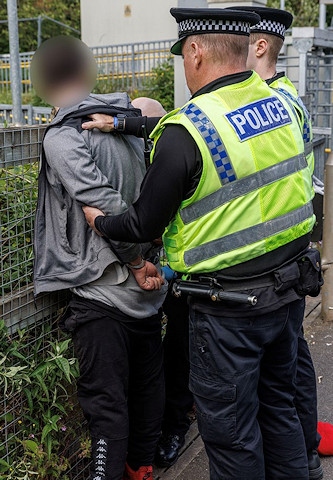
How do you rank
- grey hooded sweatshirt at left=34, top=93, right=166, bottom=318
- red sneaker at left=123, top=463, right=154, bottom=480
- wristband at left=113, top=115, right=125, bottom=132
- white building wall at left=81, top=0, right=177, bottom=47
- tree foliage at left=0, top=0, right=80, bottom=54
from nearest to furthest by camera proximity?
grey hooded sweatshirt at left=34, top=93, right=166, bottom=318 < wristband at left=113, top=115, right=125, bottom=132 < red sneaker at left=123, top=463, right=154, bottom=480 < white building wall at left=81, top=0, right=177, bottom=47 < tree foliage at left=0, top=0, right=80, bottom=54

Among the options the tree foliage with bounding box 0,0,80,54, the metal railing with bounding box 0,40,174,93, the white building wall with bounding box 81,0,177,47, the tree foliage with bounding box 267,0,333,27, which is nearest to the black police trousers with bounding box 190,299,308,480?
the metal railing with bounding box 0,40,174,93

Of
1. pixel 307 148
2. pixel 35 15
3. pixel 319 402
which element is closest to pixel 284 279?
pixel 307 148

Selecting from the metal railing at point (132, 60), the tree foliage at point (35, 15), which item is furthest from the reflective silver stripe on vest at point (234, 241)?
the tree foliage at point (35, 15)

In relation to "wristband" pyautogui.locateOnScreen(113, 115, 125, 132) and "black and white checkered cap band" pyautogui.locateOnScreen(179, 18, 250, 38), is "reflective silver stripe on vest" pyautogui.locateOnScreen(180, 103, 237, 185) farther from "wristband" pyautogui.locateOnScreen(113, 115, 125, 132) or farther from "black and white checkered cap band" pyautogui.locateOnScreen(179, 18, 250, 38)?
"wristband" pyautogui.locateOnScreen(113, 115, 125, 132)

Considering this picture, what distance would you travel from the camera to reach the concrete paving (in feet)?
12.3

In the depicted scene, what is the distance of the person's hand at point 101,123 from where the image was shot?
116 inches

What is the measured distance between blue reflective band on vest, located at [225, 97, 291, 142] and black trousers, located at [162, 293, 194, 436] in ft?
4.47

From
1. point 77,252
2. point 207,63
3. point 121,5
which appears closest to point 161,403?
point 77,252

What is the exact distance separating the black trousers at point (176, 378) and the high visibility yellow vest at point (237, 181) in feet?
3.40

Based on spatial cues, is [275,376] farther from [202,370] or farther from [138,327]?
[138,327]

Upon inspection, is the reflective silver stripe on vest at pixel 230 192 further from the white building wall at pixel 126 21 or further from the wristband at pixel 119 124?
the white building wall at pixel 126 21

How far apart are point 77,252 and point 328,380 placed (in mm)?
2491

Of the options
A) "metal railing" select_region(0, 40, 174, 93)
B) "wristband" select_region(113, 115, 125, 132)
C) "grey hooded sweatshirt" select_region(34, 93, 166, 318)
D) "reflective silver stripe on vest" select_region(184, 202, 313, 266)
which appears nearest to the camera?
"reflective silver stripe on vest" select_region(184, 202, 313, 266)

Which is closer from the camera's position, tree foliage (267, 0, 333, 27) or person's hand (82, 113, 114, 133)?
person's hand (82, 113, 114, 133)
